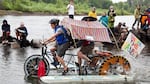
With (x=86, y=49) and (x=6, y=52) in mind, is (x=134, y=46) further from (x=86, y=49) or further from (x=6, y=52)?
(x=6, y=52)

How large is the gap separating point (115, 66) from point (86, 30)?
51.8 inches

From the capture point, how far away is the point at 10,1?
76000 millimetres

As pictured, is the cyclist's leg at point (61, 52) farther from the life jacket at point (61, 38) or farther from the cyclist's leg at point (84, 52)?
the cyclist's leg at point (84, 52)

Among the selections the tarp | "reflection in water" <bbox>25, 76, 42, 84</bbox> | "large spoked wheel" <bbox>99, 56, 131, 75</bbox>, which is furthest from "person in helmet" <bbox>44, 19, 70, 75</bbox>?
"large spoked wheel" <bbox>99, 56, 131, 75</bbox>

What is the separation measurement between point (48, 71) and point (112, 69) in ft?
6.00

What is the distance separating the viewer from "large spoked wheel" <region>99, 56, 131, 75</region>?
14.0 metres

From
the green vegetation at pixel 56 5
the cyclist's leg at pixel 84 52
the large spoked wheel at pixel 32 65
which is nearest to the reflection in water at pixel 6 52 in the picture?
the large spoked wheel at pixel 32 65

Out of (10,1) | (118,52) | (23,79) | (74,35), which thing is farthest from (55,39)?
(10,1)

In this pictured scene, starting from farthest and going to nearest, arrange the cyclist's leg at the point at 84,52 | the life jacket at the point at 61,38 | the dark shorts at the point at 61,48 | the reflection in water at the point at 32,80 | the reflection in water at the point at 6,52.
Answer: the reflection in water at the point at 6,52 < the cyclist's leg at the point at 84,52 < the dark shorts at the point at 61,48 < the life jacket at the point at 61,38 < the reflection in water at the point at 32,80

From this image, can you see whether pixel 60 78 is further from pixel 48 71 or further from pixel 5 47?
pixel 5 47

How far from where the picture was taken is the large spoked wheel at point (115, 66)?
14.0 meters

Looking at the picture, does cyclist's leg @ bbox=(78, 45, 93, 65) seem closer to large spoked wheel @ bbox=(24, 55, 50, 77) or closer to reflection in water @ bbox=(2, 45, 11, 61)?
large spoked wheel @ bbox=(24, 55, 50, 77)

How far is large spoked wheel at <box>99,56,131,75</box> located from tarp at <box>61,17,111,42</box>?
0.66 metres

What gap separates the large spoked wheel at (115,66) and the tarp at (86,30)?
66cm
